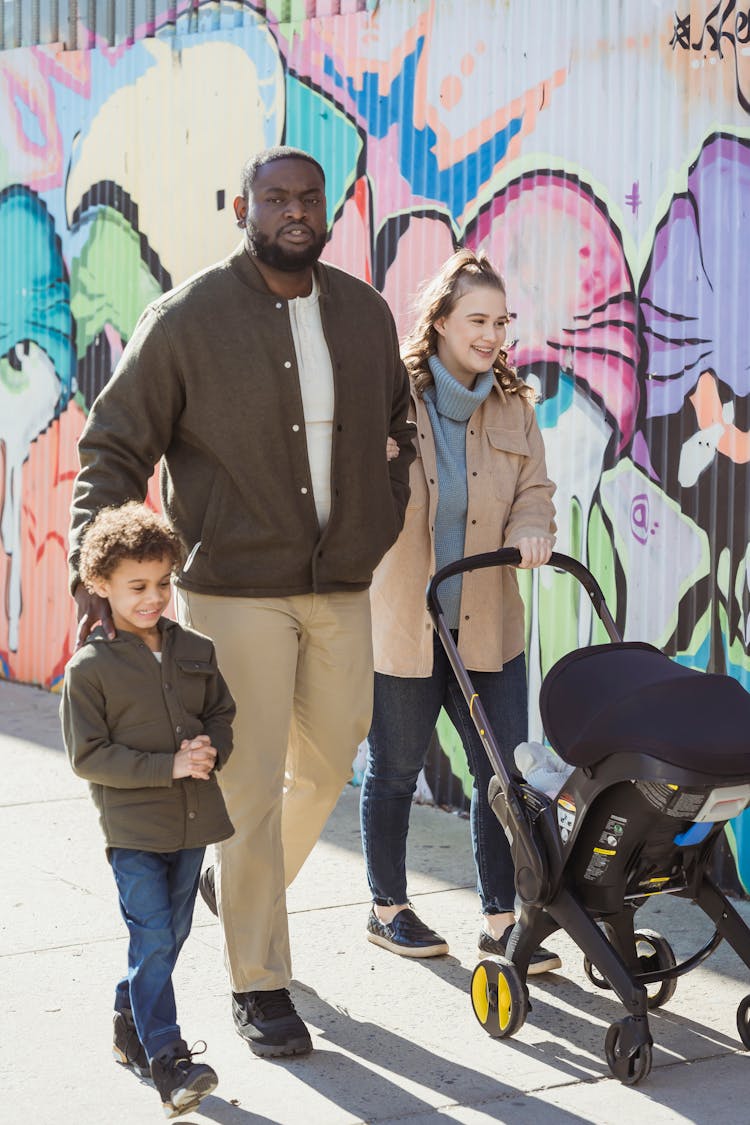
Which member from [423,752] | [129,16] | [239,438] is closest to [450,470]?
[423,752]

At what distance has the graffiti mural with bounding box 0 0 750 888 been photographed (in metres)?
5.97

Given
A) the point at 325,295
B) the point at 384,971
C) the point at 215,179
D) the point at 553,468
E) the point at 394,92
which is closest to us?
the point at 325,295

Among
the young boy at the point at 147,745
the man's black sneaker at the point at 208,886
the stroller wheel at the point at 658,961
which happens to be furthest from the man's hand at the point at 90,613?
the stroller wheel at the point at 658,961

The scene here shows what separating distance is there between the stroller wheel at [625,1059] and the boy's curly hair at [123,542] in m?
1.60

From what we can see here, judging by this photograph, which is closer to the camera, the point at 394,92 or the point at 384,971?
the point at 384,971

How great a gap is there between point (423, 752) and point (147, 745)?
1493mm

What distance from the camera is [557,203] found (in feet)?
21.6

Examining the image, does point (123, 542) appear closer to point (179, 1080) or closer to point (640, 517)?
point (179, 1080)

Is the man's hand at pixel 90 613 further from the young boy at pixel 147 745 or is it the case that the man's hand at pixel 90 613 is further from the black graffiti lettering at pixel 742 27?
the black graffiti lettering at pixel 742 27

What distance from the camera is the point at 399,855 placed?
5.31m

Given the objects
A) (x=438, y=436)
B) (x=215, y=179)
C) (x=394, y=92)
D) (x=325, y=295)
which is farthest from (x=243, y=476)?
(x=215, y=179)

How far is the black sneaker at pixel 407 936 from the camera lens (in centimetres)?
522

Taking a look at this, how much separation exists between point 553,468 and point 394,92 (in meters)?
1.86

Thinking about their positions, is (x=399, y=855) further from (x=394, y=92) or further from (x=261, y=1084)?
(x=394, y=92)
